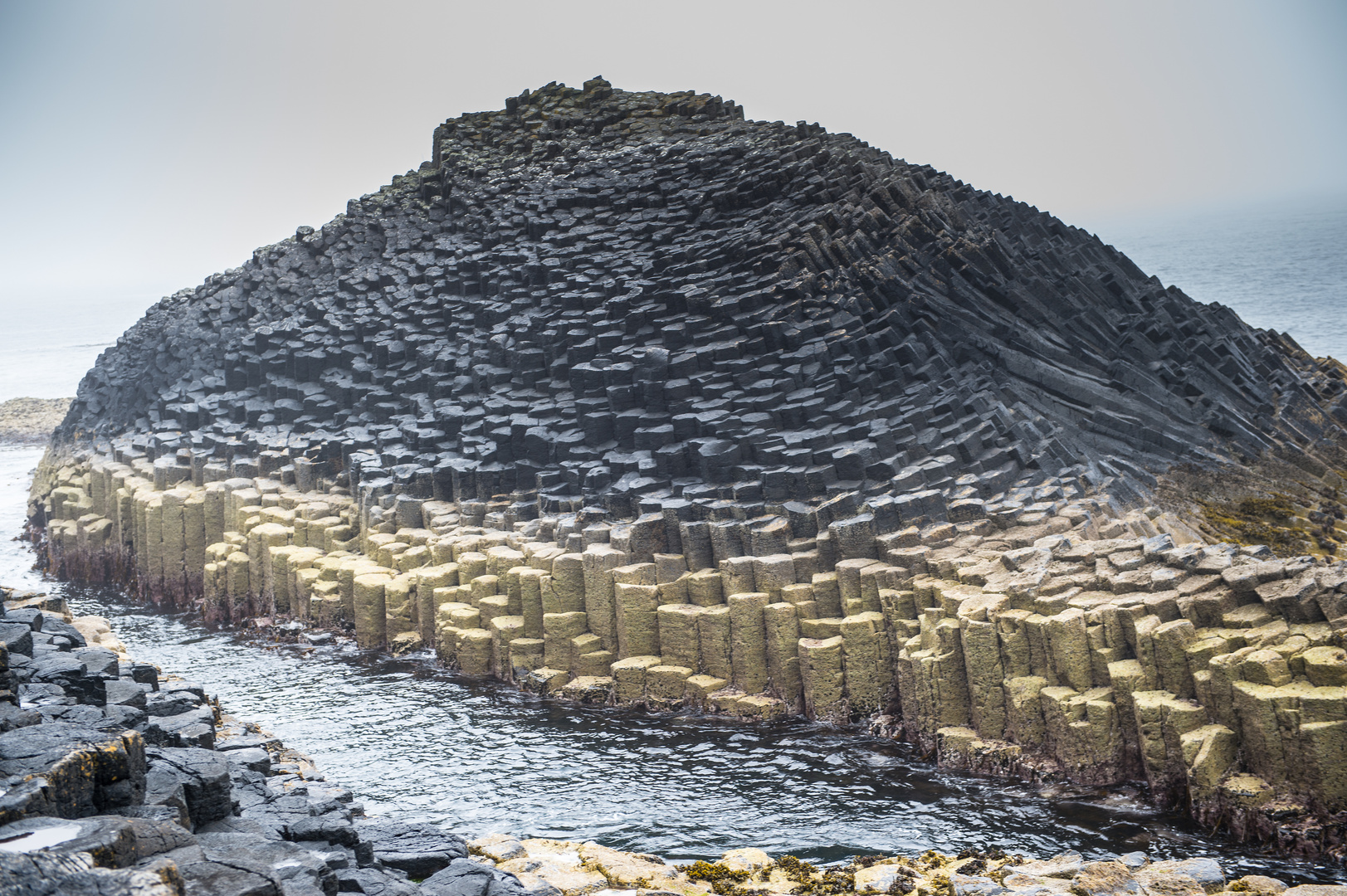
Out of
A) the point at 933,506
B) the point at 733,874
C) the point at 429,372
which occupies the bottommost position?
the point at 733,874

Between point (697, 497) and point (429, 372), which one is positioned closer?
point (697, 497)

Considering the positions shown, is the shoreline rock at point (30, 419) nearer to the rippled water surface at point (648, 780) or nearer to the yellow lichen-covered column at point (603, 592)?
the rippled water surface at point (648, 780)

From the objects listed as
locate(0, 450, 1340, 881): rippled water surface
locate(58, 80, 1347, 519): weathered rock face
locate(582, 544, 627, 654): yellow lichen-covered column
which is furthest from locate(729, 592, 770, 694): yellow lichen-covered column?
locate(582, 544, 627, 654): yellow lichen-covered column

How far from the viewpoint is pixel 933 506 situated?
16.7m

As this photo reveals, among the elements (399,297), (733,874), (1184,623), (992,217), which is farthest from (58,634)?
(992,217)

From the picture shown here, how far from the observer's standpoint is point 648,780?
15.5 m

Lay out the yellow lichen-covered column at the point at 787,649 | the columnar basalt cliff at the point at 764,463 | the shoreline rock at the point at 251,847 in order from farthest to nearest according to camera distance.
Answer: the yellow lichen-covered column at the point at 787,649, the columnar basalt cliff at the point at 764,463, the shoreline rock at the point at 251,847

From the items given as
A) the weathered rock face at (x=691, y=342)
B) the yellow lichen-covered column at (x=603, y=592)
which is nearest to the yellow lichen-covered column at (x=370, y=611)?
the weathered rock face at (x=691, y=342)

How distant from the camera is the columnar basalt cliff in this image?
44.7ft

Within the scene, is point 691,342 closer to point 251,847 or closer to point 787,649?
point 787,649

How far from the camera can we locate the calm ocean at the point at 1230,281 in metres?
57.8

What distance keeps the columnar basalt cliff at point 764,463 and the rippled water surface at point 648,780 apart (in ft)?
1.54

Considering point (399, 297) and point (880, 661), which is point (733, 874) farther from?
point (399, 297)

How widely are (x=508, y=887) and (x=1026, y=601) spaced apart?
7.55 meters
